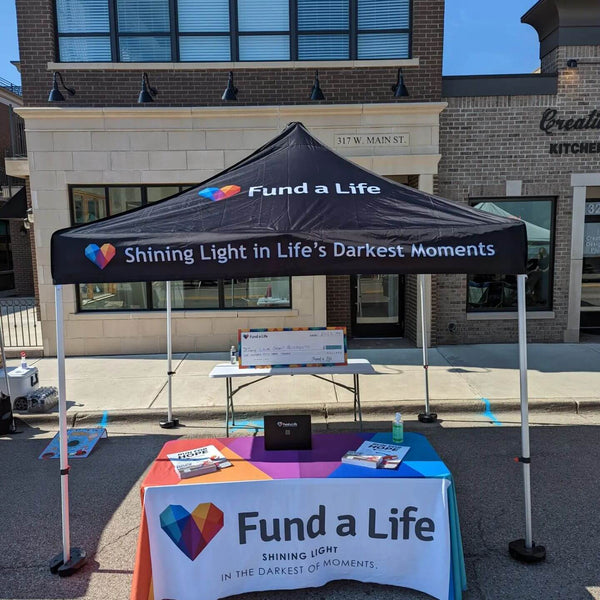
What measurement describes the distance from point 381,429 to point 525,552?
2.63 meters

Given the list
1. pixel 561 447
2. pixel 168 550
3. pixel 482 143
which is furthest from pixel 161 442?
pixel 482 143

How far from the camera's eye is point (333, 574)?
323 centimetres

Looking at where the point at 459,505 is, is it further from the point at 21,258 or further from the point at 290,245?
the point at 21,258

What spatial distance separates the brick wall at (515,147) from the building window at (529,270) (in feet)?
0.66

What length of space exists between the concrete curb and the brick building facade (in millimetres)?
3042

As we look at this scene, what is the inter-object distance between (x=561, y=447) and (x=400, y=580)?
3068mm

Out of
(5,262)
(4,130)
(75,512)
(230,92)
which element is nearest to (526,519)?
(75,512)

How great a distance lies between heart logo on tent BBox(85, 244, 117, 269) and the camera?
3.36m

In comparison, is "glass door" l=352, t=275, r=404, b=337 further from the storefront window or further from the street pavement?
the storefront window

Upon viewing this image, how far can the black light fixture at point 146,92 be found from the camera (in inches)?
352

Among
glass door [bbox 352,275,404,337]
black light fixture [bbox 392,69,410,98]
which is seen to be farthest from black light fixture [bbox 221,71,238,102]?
glass door [bbox 352,275,404,337]

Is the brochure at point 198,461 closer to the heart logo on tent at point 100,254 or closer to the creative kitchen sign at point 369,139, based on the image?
the heart logo on tent at point 100,254

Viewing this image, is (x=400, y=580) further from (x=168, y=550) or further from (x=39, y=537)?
(x=39, y=537)

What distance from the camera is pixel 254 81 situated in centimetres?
931
